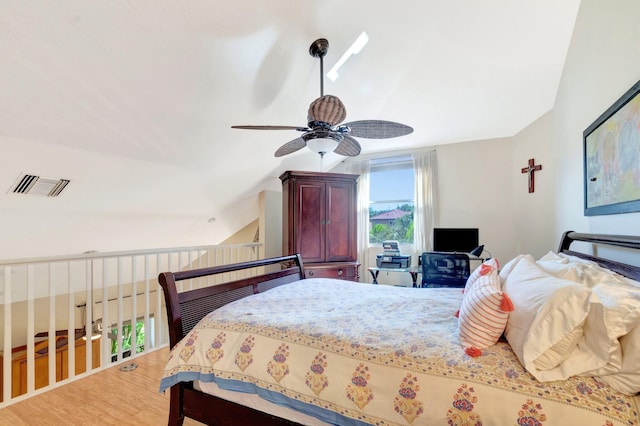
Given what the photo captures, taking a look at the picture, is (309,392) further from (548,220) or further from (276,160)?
(548,220)

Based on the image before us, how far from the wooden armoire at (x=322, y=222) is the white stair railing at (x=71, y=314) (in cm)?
83

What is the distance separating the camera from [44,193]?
7.88ft

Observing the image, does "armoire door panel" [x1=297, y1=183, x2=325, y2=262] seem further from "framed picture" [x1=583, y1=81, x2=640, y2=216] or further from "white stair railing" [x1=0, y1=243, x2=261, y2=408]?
"framed picture" [x1=583, y1=81, x2=640, y2=216]

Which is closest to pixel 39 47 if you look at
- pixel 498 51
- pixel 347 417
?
pixel 347 417

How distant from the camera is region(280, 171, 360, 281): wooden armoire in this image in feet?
11.9

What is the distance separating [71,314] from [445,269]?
3.74 metres

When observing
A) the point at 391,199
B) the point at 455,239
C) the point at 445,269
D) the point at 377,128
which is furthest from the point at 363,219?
the point at 377,128

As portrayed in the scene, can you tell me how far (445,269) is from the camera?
139 inches

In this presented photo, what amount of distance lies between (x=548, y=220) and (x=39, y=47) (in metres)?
4.67

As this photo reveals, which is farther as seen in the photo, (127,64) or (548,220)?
(548,220)

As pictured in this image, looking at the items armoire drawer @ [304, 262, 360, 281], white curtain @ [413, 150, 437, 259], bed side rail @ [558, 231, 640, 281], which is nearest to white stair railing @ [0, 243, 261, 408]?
armoire drawer @ [304, 262, 360, 281]

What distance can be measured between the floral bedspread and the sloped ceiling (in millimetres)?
1633

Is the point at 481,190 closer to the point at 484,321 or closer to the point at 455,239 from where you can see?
the point at 455,239

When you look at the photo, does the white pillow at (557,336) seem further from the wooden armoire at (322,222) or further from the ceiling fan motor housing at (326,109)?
the wooden armoire at (322,222)
